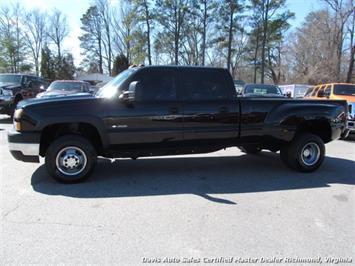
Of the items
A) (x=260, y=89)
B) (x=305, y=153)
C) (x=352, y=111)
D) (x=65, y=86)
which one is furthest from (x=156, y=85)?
(x=260, y=89)

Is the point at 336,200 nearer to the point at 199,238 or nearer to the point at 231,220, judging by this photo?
the point at 231,220

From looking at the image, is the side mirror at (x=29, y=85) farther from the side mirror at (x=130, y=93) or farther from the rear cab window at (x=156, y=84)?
the side mirror at (x=130, y=93)

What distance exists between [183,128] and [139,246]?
2.65 m

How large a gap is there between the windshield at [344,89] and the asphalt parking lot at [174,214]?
6.78 metres

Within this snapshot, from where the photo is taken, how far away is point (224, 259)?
3117 mm

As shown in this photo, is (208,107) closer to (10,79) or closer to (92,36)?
(10,79)

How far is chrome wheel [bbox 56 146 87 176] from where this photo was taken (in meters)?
5.21

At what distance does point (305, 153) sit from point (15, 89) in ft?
38.3

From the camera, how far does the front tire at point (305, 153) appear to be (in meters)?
6.20

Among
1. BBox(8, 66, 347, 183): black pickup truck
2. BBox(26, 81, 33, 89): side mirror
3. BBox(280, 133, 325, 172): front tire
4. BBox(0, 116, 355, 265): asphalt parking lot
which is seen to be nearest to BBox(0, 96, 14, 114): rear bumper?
BBox(26, 81, 33, 89): side mirror

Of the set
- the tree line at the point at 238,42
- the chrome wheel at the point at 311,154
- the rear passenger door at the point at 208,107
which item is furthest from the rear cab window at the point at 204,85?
the tree line at the point at 238,42

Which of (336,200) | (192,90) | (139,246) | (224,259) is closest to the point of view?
(224,259)

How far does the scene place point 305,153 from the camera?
630cm

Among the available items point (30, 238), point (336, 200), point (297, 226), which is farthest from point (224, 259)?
point (336, 200)
